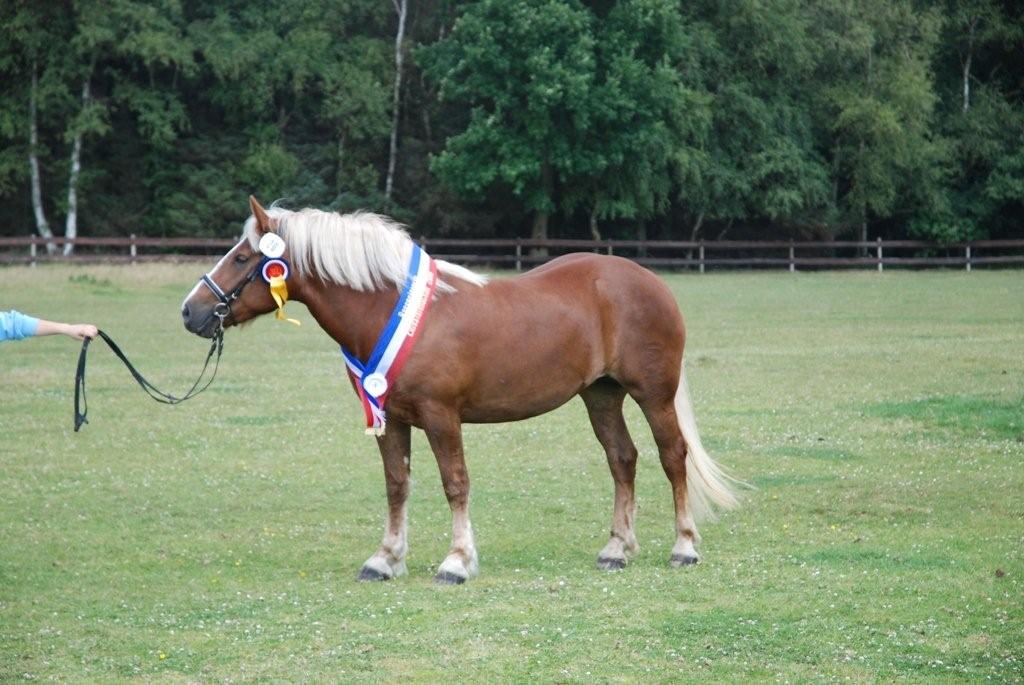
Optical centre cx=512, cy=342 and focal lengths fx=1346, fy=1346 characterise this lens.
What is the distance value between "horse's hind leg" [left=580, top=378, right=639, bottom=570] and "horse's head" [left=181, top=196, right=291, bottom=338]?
8.45 feet

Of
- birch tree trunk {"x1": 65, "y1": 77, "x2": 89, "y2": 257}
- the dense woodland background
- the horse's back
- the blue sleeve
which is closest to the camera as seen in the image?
the blue sleeve

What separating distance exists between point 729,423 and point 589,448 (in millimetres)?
2139

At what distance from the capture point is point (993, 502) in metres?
11.1

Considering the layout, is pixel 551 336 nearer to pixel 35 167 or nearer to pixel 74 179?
pixel 74 179

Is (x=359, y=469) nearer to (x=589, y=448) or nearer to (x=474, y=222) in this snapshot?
(x=589, y=448)

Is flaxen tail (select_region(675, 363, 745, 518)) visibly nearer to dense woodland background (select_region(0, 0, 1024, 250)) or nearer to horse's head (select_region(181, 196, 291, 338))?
horse's head (select_region(181, 196, 291, 338))

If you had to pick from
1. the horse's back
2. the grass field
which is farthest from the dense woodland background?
the horse's back

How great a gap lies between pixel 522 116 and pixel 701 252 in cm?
829

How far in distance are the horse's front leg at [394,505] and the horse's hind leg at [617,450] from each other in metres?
1.42

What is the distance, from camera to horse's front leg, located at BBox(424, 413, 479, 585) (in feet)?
29.4

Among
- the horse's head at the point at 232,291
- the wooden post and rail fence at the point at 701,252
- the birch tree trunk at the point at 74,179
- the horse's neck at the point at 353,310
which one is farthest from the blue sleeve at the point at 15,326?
the birch tree trunk at the point at 74,179

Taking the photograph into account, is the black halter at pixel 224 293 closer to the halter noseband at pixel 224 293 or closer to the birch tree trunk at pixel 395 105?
the halter noseband at pixel 224 293

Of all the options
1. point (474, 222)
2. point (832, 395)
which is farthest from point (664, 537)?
point (474, 222)

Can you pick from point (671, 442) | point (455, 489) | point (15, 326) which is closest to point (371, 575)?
point (455, 489)
